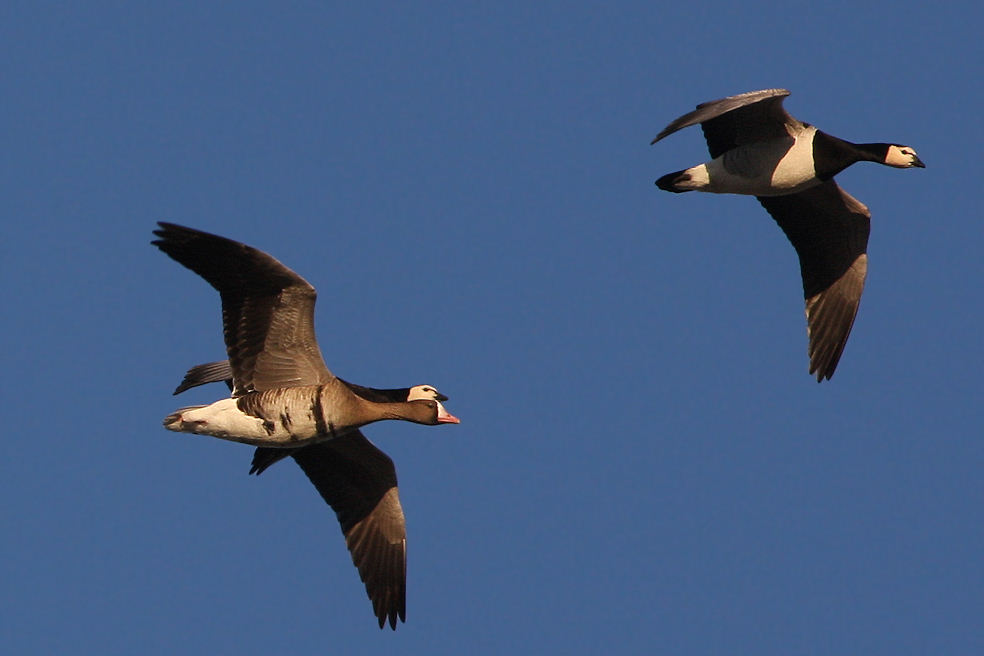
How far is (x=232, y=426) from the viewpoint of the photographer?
13.1 meters

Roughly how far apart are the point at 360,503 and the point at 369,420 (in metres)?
1.75

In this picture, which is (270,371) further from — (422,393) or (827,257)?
(827,257)

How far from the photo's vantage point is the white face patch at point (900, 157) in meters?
14.9

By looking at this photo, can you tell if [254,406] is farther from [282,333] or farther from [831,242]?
[831,242]

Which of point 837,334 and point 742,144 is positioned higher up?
point 742,144

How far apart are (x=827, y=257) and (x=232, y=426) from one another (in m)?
6.70

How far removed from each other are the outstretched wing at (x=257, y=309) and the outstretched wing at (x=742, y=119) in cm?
365

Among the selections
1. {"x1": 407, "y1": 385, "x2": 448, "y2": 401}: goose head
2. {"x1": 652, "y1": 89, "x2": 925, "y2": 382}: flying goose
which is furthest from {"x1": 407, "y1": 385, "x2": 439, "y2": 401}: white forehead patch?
{"x1": 652, "y1": 89, "x2": 925, "y2": 382}: flying goose

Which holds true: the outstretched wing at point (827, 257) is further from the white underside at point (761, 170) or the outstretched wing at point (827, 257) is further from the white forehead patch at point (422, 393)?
the white forehead patch at point (422, 393)

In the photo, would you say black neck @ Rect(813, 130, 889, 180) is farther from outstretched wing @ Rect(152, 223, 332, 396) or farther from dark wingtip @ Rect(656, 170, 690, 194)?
outstretched wing @ Rect(152, 223, 332, 396)

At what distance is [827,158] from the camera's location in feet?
47.6

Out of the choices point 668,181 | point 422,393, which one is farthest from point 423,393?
point 668,181

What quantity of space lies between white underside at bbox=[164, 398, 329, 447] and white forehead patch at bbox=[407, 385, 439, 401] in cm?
86

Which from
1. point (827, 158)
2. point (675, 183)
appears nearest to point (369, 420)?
point (675, 183)
